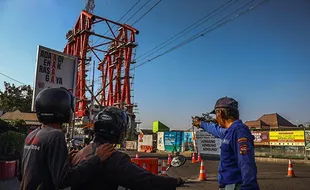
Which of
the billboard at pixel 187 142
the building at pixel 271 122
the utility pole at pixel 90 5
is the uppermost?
the utility pole at pixel 90 5

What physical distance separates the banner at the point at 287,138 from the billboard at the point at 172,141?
8.44m

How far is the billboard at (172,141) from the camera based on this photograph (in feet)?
88.4

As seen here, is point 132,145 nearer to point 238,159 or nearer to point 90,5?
point 90,5

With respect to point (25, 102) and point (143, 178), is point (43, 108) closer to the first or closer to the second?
point (143, 178)

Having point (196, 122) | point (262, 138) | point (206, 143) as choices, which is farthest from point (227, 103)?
point (262, 138)

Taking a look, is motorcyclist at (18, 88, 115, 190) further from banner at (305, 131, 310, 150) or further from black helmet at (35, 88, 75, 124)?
banner at (305, 131, 310, 150)

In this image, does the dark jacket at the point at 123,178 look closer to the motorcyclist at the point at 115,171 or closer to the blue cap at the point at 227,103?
the motorcyclist at the point at 115,171

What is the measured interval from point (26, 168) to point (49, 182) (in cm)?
21

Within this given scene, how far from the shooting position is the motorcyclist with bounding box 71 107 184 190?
2.01 meters

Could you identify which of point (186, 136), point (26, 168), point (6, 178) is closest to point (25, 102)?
point (186, 136)

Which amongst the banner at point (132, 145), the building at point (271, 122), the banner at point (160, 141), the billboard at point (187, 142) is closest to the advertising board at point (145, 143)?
the banner at point (160, 141)

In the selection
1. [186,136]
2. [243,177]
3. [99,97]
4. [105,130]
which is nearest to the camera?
[105,130]

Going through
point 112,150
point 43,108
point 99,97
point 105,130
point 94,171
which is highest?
point 99,97

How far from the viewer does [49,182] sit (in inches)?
80.7
